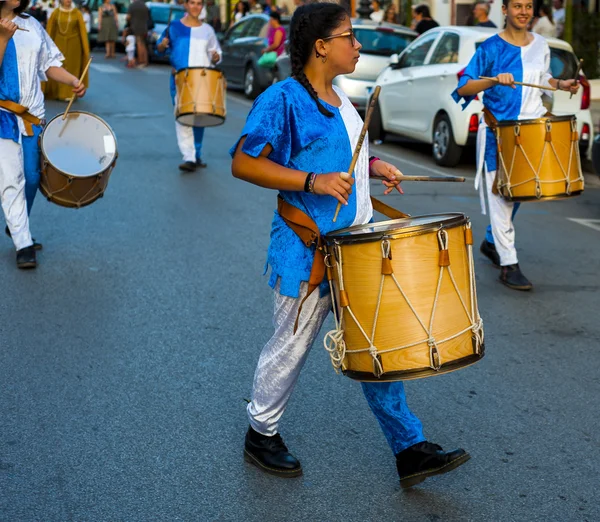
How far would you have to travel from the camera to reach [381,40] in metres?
17.1

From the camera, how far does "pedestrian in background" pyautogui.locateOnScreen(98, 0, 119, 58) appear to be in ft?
105

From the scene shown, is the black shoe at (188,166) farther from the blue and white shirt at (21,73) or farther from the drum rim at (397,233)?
the drum rim at (397,233)

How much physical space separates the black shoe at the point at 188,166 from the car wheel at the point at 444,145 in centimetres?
295

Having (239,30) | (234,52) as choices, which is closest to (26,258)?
(234,52)

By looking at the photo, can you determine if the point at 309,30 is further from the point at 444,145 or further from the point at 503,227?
the point at 444,145

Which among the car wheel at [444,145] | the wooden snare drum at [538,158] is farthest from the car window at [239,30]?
the wooden snare drum at [538,158]

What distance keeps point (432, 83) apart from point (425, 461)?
9.88 m

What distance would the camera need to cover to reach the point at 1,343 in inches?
231

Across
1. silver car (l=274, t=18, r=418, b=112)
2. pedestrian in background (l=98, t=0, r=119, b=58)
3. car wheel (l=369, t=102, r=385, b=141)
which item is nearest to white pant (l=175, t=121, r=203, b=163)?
car wheel (l=369, t=102, r=385, b=141)

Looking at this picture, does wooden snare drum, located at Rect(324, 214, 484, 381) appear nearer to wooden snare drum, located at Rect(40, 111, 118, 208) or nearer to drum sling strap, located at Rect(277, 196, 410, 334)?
drum sling strap, located at Rect(277, 196, 410, 334)

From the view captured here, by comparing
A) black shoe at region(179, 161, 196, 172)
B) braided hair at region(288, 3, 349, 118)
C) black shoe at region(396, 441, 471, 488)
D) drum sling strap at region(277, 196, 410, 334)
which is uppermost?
braided hair at region(288, 3, 349, 118)

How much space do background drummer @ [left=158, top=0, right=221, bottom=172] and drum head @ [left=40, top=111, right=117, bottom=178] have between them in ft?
14.9

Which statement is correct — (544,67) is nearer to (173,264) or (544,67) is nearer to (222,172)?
(173,264)

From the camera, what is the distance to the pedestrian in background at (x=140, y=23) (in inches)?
1138
